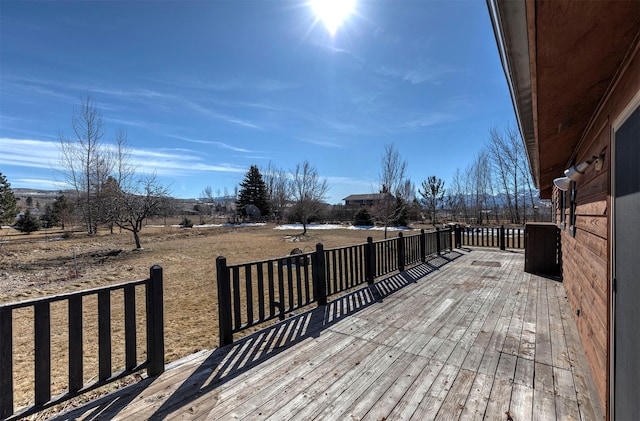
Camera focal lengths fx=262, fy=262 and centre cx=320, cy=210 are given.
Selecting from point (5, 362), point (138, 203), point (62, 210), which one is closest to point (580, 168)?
point (5, 362)

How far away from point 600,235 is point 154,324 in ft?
12.1

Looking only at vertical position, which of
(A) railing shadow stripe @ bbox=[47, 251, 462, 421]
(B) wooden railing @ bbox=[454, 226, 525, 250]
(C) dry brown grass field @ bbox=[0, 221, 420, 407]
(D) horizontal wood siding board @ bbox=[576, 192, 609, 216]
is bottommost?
(C) dry brown grass field @ bbox=[0, 221, 420, 407]

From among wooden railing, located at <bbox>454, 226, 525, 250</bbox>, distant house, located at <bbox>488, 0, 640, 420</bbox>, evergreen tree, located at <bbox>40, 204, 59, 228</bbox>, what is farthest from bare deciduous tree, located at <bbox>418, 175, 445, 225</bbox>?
evergreen tree, located at <bbox>40, 204, 59, 228</bbox>

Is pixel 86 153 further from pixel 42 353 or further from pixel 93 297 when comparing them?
pixel 42 353

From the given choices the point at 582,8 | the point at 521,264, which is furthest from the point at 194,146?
the point at 582,8

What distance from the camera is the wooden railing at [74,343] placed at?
5.16ft

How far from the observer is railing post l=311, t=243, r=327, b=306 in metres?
3.90

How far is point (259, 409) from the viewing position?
183 centimetres

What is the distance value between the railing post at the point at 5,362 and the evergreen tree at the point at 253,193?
3496cm

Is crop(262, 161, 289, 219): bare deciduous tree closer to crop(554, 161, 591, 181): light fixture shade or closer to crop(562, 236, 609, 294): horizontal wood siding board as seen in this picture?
crop(554, 161, 591, 181): light fixture shade

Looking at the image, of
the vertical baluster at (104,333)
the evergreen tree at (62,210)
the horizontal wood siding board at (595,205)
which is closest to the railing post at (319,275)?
the vertical baluster at (104,333)

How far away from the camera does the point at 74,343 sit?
1.85 m

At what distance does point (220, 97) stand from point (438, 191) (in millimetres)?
20937

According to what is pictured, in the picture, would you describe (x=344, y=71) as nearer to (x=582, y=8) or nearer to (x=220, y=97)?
(x=220, y=97)
